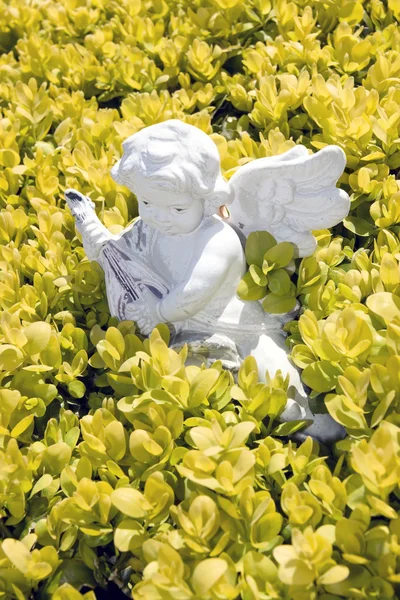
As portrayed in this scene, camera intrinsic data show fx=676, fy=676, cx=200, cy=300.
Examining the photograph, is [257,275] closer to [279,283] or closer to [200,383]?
[279,283]

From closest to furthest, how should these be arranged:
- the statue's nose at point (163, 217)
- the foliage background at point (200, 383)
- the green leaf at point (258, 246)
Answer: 1. the foliage background at point (200, 383)
2. the statue's nose at point (163, 217)
3. the green leaf at point (258, 246)

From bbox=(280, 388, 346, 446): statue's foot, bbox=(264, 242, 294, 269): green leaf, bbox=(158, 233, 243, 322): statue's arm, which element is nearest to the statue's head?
bbox=(158, 233, 243, 322): statue's arm

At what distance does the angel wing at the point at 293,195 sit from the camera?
1.87 meters

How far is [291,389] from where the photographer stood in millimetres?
1825

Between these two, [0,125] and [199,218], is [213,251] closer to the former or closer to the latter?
[199,218]

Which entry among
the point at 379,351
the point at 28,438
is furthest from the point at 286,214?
the point at 28,438

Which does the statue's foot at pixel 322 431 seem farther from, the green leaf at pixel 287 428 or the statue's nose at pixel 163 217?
the statue's nose at pixel 163 217

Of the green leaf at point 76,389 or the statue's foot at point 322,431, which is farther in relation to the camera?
the green leaf at point 76,389

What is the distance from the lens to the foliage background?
4.85 ft

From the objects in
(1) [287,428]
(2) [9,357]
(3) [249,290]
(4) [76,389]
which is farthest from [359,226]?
(2) [9,357]

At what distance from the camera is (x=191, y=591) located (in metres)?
1.43

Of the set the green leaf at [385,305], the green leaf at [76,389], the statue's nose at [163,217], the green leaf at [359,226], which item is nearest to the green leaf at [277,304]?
the green leaf at [385,305]

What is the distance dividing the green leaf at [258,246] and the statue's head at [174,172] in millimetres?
165

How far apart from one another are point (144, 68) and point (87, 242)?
1328 mm
